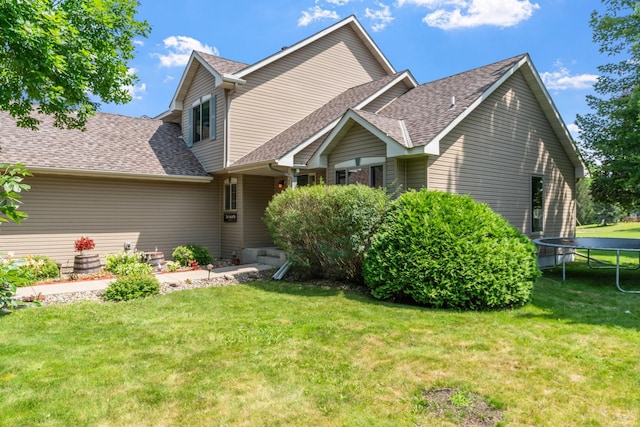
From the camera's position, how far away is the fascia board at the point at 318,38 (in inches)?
510

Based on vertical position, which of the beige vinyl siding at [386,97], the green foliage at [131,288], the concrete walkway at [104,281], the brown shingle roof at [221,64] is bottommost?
the concrete walkway at [104,281]

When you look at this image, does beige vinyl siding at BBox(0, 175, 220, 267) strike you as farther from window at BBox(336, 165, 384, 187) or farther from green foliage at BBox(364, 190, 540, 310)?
green foliage at BBox(364, 190, 540, 310)

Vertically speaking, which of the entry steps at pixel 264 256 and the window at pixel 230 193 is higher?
the window at pixel 230 193

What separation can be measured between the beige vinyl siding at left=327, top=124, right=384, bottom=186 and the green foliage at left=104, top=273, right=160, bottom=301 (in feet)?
17.7

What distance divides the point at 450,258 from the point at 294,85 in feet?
32.6

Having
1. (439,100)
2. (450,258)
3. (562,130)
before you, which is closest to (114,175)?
(439,100)

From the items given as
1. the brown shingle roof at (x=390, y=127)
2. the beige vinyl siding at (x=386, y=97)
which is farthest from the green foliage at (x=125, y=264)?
the beige vinyl siding at (x=386, y=97)

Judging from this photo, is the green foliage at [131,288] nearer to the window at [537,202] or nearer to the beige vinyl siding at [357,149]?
the beige vinyl siding at [357,149]

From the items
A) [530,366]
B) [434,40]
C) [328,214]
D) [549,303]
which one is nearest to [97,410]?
[530,366]

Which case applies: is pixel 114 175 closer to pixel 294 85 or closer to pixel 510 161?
pixel 294 85

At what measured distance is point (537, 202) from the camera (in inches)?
477

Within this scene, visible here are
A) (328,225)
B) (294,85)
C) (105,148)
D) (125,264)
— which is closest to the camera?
(328,225)

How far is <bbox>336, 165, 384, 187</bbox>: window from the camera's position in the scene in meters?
9.86

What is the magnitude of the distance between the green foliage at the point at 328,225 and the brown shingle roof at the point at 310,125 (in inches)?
104
